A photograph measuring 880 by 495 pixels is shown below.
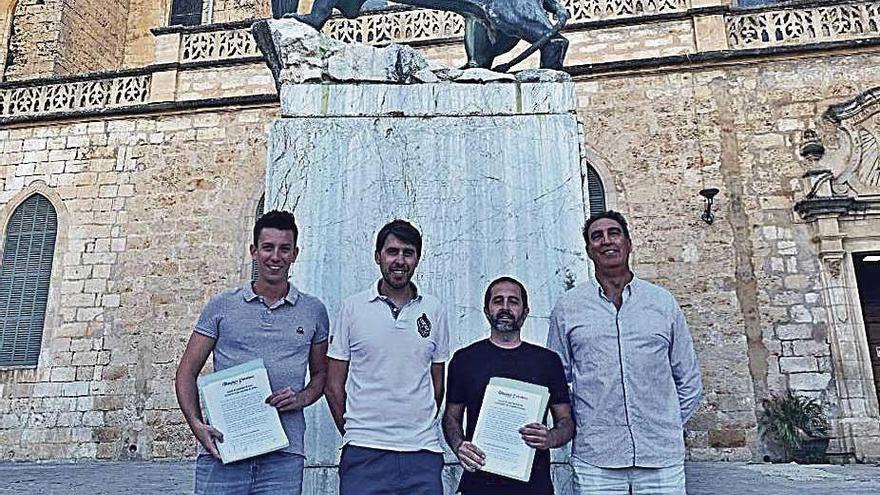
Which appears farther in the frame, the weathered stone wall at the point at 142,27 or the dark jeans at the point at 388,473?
the weathered stone wall at the point at 142,27

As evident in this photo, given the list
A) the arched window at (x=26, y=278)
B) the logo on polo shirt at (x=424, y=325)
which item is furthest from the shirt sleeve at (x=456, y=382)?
the arched window at (x=26, y=278)

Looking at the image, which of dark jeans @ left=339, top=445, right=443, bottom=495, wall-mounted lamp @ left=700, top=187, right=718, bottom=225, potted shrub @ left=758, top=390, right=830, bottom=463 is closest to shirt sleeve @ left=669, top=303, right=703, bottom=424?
dark jeans @ left=339, top=445, right=443, bottom=495

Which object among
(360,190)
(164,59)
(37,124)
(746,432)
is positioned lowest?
(746,432)

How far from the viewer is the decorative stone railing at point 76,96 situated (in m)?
11.9

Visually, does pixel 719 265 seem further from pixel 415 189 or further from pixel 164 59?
pixel 164 59

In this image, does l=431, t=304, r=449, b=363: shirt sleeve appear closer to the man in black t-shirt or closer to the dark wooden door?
the man in black t-shirt

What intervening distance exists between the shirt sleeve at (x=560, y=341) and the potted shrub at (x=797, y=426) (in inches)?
296

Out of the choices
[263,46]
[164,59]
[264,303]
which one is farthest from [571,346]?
[164,59]

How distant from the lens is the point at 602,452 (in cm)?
203

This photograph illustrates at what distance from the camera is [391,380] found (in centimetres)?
Result: 201

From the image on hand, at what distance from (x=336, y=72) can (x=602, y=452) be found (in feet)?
7.10

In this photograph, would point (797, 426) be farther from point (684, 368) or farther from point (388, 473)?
point (388, 473)

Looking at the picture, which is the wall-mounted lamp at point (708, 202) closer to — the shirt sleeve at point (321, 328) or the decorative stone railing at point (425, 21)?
the decorative stone railing at point (425, 21)

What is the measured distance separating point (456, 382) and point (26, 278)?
1138cm
